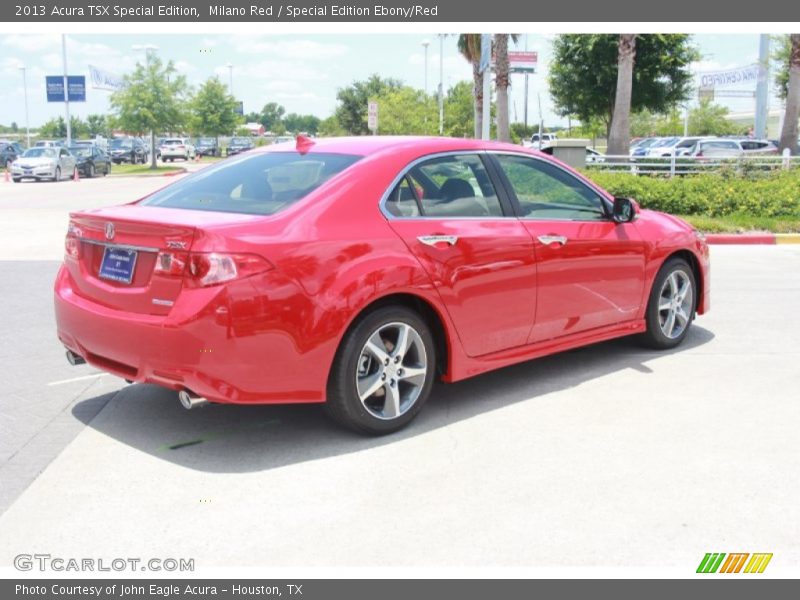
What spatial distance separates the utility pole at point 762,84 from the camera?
34656mm

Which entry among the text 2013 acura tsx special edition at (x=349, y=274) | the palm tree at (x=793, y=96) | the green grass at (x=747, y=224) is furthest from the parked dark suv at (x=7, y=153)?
the text 2013 acura tsx special edition at (x=349, y=274)

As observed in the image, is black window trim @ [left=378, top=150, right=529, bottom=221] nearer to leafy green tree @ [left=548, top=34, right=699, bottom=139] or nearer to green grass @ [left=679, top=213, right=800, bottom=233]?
green grass @ [left=679, top=213, right=800, bottom=233]

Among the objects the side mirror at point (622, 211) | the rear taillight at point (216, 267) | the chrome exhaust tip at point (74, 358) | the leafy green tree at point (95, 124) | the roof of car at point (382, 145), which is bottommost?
the chrome exhaust tip at point (74, 358)

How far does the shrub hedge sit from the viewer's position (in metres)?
16.2

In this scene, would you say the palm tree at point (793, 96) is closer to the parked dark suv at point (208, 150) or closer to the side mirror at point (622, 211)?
the side mirror at point (622, 211)

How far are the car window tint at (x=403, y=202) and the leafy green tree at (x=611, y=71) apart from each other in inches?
1154

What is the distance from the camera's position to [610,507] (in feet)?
13.4

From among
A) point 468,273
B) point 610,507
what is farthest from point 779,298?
point 610,507

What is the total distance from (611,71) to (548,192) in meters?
29.1

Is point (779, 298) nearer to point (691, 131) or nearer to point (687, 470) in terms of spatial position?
point (687, 470)

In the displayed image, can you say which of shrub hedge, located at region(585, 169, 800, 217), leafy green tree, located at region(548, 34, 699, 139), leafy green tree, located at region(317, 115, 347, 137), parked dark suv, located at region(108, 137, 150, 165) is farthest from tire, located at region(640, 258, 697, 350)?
leafy green tree, located at region(317, 115, 347, 137)

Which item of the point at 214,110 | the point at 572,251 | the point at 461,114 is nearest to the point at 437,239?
the point at 572,251

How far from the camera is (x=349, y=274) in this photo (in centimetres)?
470

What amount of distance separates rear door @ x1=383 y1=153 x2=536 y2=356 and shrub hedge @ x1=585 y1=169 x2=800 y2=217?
39.1 feet
